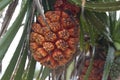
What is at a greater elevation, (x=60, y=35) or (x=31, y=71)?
(x=60, y=35)

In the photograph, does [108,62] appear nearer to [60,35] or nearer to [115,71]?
[115,71]

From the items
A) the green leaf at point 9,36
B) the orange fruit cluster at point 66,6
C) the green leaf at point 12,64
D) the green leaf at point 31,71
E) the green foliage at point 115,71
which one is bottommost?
the green foliage at point 115,71

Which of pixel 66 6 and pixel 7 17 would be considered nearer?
pixel 66 6

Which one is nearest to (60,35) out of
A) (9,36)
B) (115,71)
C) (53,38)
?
(53,38)

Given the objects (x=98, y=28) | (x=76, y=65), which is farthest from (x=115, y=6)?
(x=76, y=65)

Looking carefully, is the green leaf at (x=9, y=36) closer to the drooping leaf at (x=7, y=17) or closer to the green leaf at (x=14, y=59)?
the green leaf at (x=14, y=59)

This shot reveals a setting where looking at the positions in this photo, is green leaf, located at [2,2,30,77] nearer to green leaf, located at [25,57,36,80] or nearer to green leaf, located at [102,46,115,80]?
green leaf, located at [25,57,36,80]

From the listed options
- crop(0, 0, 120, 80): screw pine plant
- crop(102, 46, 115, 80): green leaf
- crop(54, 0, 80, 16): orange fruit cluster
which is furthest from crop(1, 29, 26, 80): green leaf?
crop(102, 46, 115, 80): green leaf

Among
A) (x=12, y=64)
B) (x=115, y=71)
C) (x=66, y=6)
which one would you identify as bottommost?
(x=115, y=71)

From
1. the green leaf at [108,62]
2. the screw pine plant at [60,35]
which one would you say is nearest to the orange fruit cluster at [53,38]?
the screw pine plant at [60,35]
